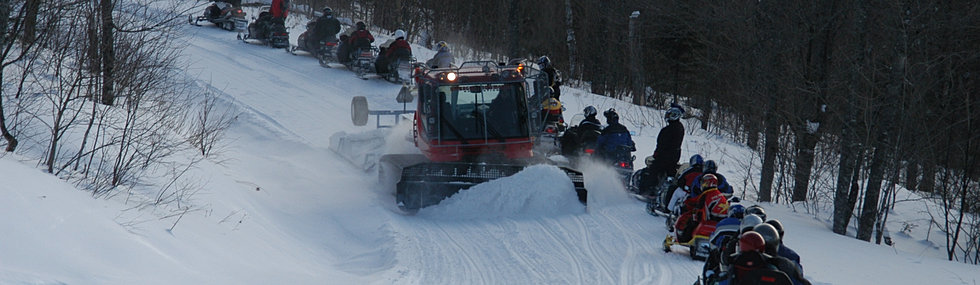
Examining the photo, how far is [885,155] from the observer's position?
42.9 feet

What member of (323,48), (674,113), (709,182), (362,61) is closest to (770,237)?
(709,182)

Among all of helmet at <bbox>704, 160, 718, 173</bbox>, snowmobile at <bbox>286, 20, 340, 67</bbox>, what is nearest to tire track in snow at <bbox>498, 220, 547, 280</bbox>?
helmet at <bbox>704, 160, 718, 173</bbox>

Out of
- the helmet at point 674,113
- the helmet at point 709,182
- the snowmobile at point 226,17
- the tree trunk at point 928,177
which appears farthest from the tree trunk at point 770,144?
the snowmobile at point 226,17

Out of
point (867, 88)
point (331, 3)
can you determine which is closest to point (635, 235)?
point (867, 88)

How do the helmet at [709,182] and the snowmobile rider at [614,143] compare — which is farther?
the snowmobile rider at [614,143]

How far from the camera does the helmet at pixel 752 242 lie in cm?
544

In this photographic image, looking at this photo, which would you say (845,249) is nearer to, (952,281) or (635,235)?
(952,281)

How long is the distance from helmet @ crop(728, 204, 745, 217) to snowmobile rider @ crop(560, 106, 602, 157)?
5.83 m

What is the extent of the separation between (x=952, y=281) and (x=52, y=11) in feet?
31.0

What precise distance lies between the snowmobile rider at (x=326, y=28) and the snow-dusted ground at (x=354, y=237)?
885 cm

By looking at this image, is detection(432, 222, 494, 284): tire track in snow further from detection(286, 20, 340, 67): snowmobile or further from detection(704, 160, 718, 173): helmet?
detection(286, 20, 340, 67): snowmobile

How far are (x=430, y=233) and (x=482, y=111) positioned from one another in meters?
2.81

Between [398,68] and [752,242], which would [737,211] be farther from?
[398,68]

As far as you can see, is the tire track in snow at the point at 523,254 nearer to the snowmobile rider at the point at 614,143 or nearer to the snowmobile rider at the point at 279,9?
the snowmobile rider at the point at 614,143
